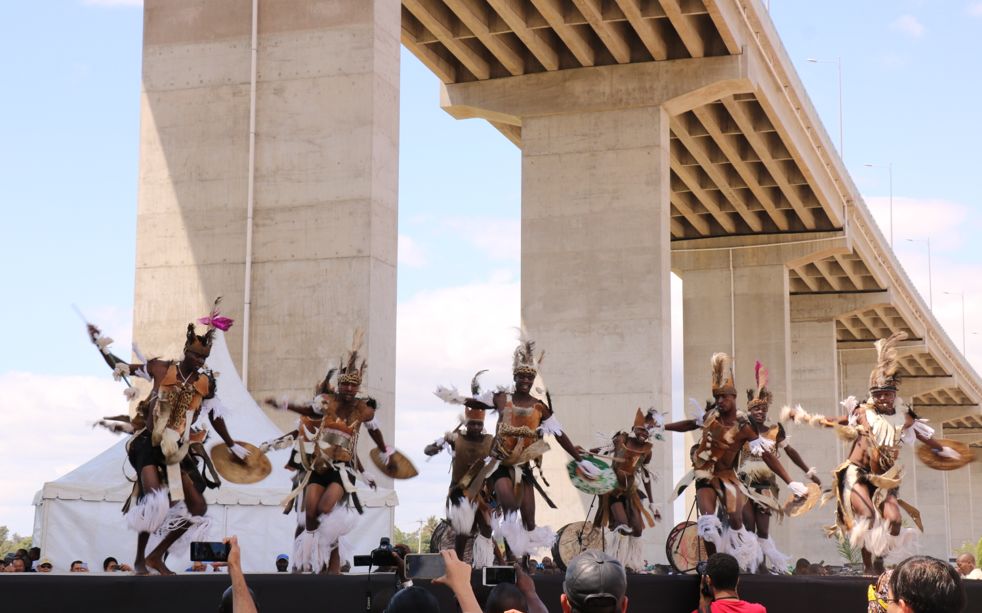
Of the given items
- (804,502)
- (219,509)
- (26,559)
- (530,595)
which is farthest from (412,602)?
(219,509)

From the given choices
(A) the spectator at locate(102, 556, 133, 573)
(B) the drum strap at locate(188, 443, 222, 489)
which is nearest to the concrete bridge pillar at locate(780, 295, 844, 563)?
(A) the spectator at locate(102, 556, 133, 573)

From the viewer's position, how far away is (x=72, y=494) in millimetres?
14594

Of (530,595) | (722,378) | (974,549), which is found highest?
(722,378)

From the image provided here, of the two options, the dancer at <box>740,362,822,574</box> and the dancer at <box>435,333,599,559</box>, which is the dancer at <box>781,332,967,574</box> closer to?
the dancer at <box>740,362,822,574</box>

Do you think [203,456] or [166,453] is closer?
[166,453]

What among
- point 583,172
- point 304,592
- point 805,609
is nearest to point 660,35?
point 583,172

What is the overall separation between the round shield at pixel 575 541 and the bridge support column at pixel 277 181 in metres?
2.99

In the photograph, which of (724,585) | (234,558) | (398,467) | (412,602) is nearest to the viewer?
(412,602)

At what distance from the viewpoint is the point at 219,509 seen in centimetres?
1521

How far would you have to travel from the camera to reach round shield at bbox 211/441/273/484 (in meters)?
12.6

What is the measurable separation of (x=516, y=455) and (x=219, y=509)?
161 inches

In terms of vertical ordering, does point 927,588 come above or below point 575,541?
above

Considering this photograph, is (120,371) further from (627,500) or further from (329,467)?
(627,500)

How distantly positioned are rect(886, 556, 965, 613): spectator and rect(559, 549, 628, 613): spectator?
2.49 feet
